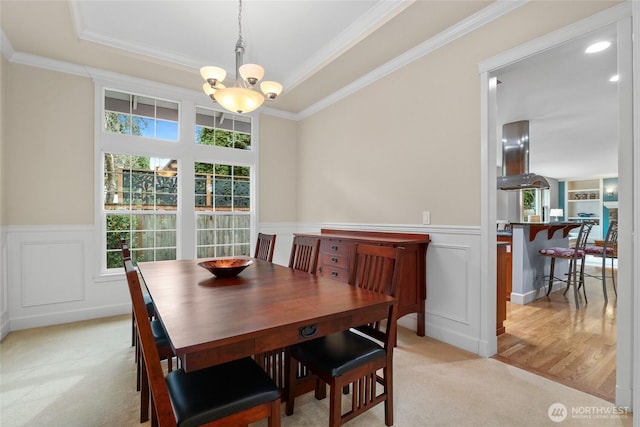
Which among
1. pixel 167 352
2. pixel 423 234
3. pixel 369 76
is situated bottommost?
pixel 167 352

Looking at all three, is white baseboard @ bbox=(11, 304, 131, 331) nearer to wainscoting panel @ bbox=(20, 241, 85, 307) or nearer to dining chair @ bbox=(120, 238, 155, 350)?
wainscoting panel @ bbox=(20, 241, 85, 307)

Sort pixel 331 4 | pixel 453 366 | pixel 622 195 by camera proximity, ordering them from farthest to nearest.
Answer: pixel 331 4, pixel 453 366, pixel 622 195

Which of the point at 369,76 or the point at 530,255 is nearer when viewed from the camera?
the point at 369,76

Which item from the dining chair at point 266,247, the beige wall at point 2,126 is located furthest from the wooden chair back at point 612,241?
the beige wall at point 2,126

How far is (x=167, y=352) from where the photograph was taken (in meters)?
1.73

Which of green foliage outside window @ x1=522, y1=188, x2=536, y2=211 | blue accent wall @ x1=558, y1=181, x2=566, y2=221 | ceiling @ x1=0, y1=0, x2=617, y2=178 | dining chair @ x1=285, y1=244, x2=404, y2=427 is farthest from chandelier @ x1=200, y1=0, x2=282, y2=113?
blue accent wall @ x1=558, y1=181, x2=566, y2=221

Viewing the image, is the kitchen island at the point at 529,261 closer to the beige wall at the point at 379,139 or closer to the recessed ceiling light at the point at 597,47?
the beige wall at the point at 379,139

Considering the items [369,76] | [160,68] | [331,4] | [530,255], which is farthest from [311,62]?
[530,255]

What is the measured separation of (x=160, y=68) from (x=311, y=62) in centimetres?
177

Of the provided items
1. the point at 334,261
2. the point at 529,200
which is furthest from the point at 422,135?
the point at 529,200

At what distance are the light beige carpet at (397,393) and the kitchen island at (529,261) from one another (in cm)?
197

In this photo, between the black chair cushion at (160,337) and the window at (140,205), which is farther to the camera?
the window at (140,205)

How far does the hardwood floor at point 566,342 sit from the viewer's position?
7.16 feet

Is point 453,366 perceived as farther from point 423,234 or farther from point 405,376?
point 423,234
